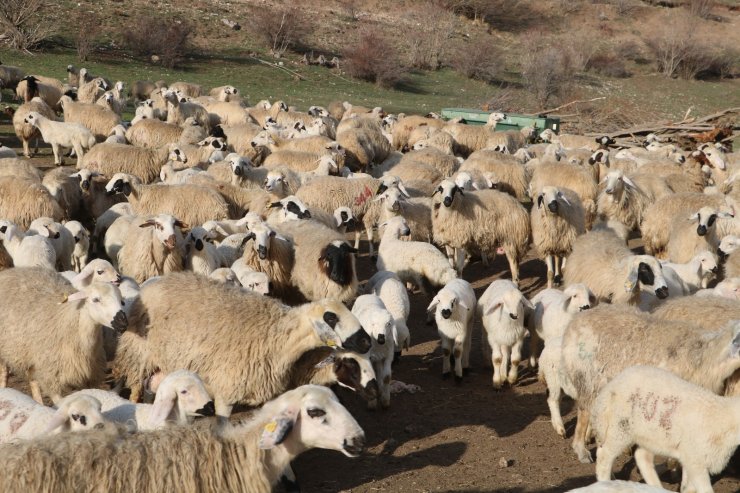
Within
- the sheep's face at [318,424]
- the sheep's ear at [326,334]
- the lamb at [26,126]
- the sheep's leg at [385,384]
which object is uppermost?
the sheep's face at [318,424]

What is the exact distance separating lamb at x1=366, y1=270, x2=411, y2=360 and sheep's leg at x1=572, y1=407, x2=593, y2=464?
215 centimetres

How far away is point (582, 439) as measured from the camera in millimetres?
6941

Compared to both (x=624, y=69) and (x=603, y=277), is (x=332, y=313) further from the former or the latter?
(x=624, y=69)

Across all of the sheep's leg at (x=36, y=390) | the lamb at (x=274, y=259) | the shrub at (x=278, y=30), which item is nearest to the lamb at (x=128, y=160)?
the lamb at (x=274, y=259)

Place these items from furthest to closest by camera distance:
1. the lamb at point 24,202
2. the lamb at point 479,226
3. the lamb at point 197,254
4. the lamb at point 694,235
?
the lamb at point 479,226 → the lamb at point 24,202 → the lamb at point 694,235 → the lamb at point 197,254

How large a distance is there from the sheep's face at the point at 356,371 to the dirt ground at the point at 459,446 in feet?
2.09

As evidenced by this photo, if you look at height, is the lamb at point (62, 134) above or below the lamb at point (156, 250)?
below

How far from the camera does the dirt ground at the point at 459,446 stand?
21.0 feet

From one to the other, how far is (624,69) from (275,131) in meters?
35.0

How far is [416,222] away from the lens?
42.1 feet

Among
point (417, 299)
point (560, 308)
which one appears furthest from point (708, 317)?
Result: point (417, 299)

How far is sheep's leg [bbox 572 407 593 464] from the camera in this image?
6.87m

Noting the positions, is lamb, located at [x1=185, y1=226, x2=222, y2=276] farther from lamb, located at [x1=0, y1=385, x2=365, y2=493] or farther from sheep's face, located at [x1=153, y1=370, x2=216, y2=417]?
lamb, located at [x1=0, y1=385, x2=365, y2=493]

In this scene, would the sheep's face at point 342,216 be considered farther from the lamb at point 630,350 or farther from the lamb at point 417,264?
the lamb at point 630,350
